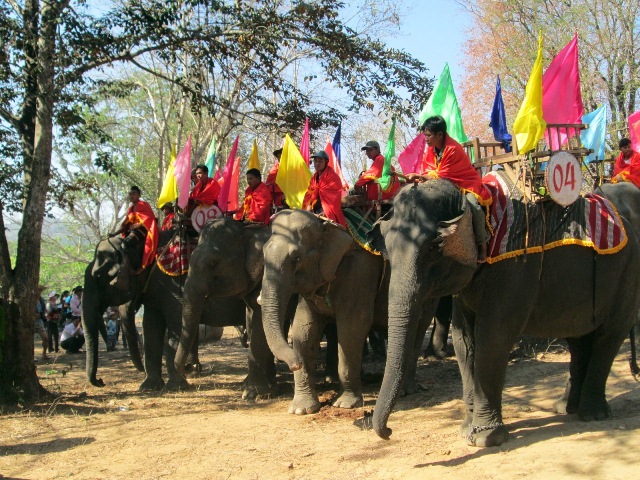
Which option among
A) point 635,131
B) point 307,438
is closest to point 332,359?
point 307,438

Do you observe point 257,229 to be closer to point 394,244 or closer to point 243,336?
point 394,244

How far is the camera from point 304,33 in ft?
35.5

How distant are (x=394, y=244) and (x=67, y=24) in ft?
20.0

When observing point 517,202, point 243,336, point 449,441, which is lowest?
point 449,441

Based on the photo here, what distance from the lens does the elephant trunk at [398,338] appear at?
17.7 feet

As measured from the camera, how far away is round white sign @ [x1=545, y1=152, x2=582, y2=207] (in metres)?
6.29

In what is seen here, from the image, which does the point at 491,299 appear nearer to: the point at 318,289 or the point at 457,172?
the point at 457,172

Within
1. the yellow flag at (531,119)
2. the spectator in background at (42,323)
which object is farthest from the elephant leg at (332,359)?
the spectator in background at (42,323)

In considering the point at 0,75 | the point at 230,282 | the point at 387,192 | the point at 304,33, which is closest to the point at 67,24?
the point at 0,75

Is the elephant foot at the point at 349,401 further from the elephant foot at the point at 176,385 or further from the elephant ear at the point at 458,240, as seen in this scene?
the elephant ear at the point at 458,240

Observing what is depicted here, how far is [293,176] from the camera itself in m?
9.94

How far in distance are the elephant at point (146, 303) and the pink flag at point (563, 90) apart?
581cm

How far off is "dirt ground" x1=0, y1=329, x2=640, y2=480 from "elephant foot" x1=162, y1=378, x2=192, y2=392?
0.23 m

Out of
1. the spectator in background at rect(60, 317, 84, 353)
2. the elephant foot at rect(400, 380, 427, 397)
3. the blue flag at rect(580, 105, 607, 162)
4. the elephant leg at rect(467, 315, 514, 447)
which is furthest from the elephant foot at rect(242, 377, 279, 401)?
the spectator in background at rect(60, 317, 84, 353)
